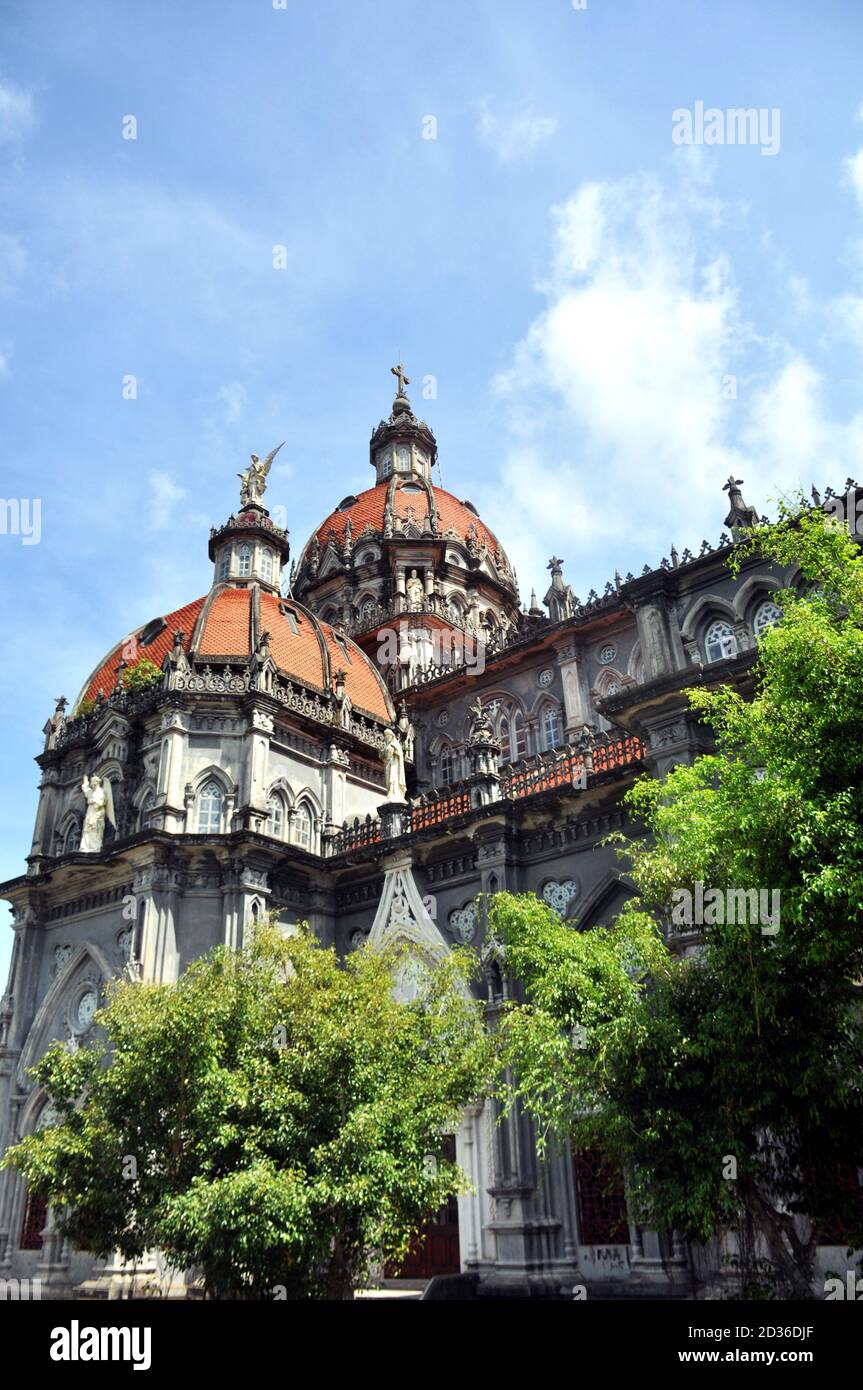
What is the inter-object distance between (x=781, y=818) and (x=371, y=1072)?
859 centimetres

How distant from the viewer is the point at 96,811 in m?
31.9

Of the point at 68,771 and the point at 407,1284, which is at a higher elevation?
the point at 68,771

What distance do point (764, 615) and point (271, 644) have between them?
673 inches

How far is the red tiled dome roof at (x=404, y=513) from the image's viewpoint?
49.2m

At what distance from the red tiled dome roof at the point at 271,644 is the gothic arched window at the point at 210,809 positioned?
4496mm

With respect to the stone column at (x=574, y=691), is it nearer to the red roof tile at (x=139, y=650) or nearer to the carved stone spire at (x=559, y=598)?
the carved stone spire at (x=559, y=598)

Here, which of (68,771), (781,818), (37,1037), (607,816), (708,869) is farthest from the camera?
(68,771)

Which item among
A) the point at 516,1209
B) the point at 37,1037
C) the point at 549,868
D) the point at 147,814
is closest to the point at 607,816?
the point at 549,868

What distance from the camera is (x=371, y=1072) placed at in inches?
697

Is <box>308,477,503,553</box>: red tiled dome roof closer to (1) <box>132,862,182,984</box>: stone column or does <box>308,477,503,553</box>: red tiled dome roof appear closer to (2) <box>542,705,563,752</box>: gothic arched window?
(2) <box>542,705,563,752</box>: gothic arched window

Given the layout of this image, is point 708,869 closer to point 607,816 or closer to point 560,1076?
point 560,1076

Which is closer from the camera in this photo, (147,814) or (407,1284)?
(407,1284)

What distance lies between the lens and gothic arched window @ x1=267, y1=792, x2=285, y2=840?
102 ft

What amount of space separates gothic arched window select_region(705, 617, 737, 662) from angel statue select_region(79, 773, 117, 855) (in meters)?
18.6
